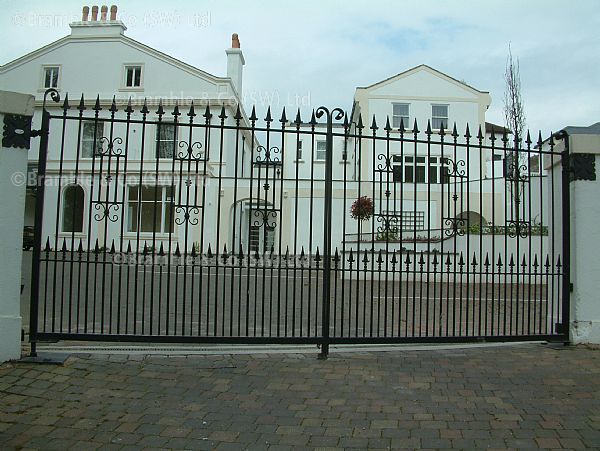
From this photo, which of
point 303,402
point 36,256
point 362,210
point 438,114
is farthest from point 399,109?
point 303,402

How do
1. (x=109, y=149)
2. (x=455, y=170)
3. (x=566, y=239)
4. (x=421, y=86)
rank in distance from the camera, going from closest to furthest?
1. (x=109, y=149)
2. (x=455, y=170)
3. (x=566, y=239)
4. (x=421, y=86)

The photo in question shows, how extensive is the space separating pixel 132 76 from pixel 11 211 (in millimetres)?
23050

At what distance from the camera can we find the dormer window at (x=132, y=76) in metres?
26.4

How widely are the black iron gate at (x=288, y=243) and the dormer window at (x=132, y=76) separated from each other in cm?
362

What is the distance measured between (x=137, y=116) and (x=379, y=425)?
19971 millimetres

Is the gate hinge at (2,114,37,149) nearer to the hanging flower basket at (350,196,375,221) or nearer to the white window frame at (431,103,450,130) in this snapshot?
the hanging flower basket at (350,196,375,221)

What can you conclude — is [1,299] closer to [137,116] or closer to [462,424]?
[462,424]

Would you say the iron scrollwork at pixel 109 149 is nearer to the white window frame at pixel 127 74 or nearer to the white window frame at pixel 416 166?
the white window frame at pixel 416 166

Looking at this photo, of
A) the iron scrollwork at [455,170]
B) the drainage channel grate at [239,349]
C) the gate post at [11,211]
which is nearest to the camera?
the gate post at [11,211]

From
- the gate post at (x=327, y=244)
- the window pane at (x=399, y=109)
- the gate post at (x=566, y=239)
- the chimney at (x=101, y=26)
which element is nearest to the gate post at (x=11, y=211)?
the gate post at (x=327, y=244)

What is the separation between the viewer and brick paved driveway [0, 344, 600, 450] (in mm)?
3920

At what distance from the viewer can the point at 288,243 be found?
1781 cm

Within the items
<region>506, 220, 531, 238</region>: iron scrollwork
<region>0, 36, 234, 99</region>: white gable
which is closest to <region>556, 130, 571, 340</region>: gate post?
<region>506, 220, 531, 238</region>: iron scrollwork

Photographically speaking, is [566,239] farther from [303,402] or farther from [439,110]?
[439,110]
